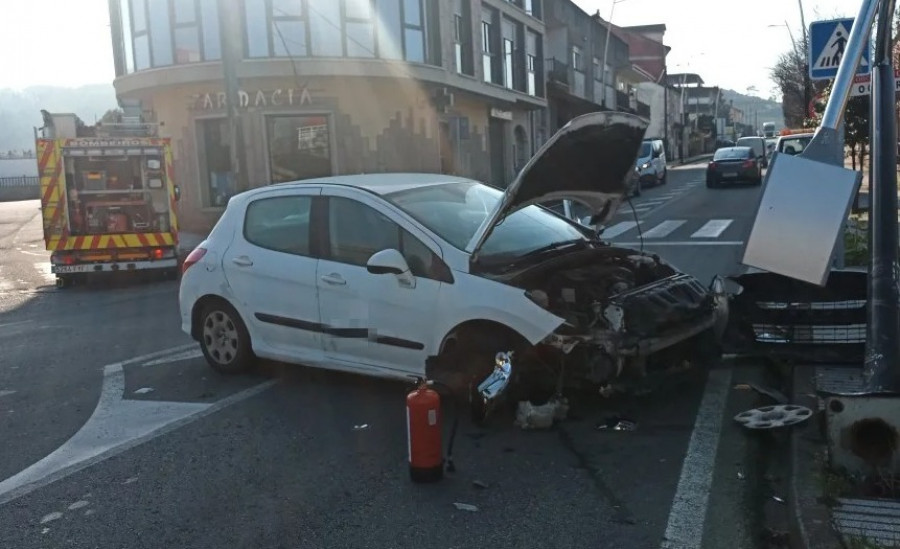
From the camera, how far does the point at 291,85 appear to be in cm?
2431

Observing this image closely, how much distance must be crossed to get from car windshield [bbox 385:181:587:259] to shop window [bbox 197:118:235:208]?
63.6 feet

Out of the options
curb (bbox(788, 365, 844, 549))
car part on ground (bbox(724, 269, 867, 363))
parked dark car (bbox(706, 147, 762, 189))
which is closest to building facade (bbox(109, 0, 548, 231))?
parked dark car (bbox(706, 147, 762, 189))

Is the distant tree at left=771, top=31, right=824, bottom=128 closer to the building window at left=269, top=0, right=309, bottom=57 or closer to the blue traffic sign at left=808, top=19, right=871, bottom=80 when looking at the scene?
the building window at left=269, top=0, right=309, bottom=57

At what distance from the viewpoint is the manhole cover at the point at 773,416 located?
512 centimetres

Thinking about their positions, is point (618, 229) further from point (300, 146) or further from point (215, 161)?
point (215, 161)

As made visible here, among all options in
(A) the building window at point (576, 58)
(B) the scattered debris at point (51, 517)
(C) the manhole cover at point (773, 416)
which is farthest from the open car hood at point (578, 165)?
(A) the building window at point (576, 58)

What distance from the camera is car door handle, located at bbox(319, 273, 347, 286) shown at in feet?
20.9

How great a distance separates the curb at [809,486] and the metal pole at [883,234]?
1.46 ft

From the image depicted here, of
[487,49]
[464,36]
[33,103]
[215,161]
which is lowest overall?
[215,161]

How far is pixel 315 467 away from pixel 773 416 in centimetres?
275

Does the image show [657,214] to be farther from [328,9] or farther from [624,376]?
[624,376]

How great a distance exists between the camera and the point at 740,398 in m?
6.05

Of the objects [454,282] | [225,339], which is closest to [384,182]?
[454,282]

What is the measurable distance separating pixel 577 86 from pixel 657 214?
90.2 ft
